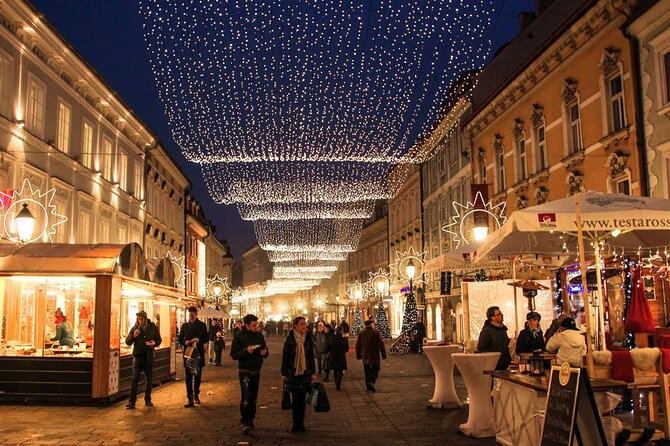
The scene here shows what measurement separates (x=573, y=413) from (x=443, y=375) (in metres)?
6.61

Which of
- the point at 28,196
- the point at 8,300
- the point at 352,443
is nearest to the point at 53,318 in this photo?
the point at 8,300

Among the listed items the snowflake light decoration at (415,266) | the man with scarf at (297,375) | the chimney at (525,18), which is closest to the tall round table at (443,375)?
the man with scarf at (297,375)

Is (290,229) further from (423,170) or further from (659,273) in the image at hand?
(659,273)

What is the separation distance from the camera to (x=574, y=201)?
1004cm

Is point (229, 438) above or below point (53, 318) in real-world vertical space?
below

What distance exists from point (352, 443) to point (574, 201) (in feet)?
15.2

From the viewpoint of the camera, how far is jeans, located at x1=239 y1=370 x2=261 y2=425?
1144 cm

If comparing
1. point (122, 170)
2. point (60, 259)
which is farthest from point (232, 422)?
point (122, 170)

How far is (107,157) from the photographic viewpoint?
30750 millimetres

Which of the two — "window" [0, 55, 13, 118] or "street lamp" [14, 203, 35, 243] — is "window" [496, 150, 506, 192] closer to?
"window" [0, 55, 13, 118]

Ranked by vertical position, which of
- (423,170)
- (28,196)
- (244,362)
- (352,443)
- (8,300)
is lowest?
(352,443)

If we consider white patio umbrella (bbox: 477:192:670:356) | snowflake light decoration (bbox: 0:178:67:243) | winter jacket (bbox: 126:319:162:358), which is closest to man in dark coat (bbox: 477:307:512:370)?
white patio umbrella (bbox: 477:192:670:356)

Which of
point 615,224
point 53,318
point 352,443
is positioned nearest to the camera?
point 615,224

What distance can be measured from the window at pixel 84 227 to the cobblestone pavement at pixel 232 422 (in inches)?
426
